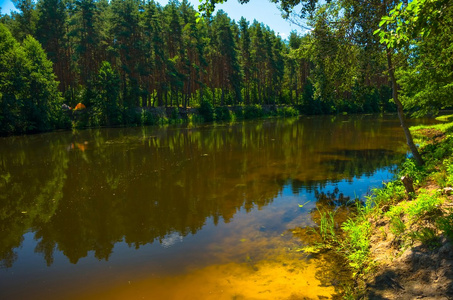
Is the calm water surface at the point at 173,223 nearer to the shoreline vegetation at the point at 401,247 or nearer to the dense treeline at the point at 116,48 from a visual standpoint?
the shoreline vegetation at the point at 401,247

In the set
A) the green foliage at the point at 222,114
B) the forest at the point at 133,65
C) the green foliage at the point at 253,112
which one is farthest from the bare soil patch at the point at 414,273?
the green foliage at the point at 253,112

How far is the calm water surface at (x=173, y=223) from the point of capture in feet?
20.1

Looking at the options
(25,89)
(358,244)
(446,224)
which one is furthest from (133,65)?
(446,224)

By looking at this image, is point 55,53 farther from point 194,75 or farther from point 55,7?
point 194,75

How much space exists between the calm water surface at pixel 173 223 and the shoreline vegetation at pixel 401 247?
0.57 metres

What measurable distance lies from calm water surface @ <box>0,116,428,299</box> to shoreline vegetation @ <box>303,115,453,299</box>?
0.57 m

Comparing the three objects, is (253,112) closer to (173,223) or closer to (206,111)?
(206,111)

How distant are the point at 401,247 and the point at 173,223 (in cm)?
620

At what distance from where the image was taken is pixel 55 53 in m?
48.5

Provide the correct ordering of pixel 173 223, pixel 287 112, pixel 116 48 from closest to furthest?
pixel 173 223
pixel 116 48
pixel 287 112

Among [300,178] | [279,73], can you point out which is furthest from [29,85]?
[279,73]

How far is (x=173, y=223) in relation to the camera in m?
9.32

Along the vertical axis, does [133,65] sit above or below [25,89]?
above

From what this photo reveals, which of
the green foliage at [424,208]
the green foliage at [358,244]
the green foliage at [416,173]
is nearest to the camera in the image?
the green foliage at [424,208]
